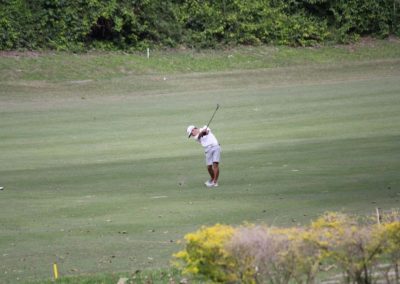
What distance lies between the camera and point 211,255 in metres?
9.84

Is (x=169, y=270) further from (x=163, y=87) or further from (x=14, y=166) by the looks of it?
(x=163, y=87)

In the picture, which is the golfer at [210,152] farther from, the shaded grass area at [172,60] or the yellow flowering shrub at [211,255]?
the shaded grass area at [172,60]

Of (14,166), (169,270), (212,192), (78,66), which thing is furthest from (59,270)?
(78,66)

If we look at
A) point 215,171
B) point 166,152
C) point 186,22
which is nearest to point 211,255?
point 215,171

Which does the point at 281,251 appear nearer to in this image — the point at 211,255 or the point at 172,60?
the point at 211,255

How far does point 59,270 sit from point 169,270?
1871 mm

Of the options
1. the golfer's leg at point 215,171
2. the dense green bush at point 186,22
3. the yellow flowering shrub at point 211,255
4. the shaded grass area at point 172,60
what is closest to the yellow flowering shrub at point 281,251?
the yellow flowering shrub at point 211,255

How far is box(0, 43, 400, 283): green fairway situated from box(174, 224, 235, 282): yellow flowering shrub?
5.04 metres

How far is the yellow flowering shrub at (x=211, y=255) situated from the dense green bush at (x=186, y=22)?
4444cm

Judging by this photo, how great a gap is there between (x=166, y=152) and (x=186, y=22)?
3012 centimetres

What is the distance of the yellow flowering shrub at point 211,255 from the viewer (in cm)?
977

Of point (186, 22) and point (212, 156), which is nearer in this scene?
point (212, 156)

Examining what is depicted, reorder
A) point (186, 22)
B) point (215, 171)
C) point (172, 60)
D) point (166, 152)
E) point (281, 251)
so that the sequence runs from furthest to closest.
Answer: point (186, 22) < point (172, 60) < point (166, 152) < point (215, 171) < point (281, 251)

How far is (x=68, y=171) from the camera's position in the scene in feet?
90.1
